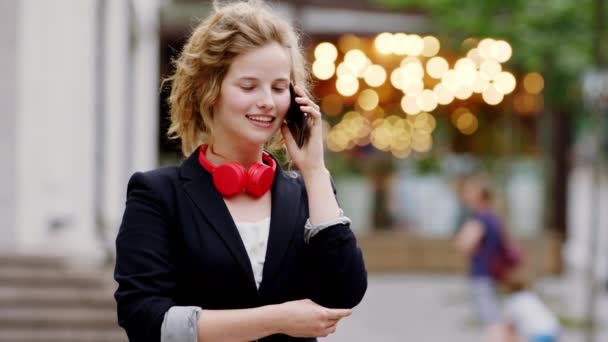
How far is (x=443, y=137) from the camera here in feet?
76.6

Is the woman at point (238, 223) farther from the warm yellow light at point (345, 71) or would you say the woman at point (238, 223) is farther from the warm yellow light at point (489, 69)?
the warm yellow light at point (345, 71)

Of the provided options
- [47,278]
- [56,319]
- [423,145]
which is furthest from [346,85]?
[56,319]

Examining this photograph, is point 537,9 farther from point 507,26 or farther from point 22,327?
point 22,327

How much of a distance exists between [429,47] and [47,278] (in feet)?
44.1

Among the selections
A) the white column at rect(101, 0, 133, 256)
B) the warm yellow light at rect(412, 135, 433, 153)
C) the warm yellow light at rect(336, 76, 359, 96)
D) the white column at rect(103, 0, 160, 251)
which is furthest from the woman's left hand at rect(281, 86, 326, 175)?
the warm yellow light at rect(336, 76, 359, 96)

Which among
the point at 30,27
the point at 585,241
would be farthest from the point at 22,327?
the point at 585,241

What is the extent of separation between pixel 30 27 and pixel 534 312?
5.25 metres

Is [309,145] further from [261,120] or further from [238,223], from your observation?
[238,223]

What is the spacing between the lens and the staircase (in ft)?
31.4

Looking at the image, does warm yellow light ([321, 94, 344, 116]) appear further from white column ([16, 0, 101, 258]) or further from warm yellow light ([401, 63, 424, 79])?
white column ([16, 0, 101, 258])

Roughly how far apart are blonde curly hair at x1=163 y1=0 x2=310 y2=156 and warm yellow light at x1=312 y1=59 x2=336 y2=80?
19.8m

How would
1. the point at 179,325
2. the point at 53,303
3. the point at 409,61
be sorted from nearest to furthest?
1. the point at 179,325
2. the point at 53,303
3. the point at 409,61

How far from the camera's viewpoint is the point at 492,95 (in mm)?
22828

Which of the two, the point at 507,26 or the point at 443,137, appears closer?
the point at 507,26
